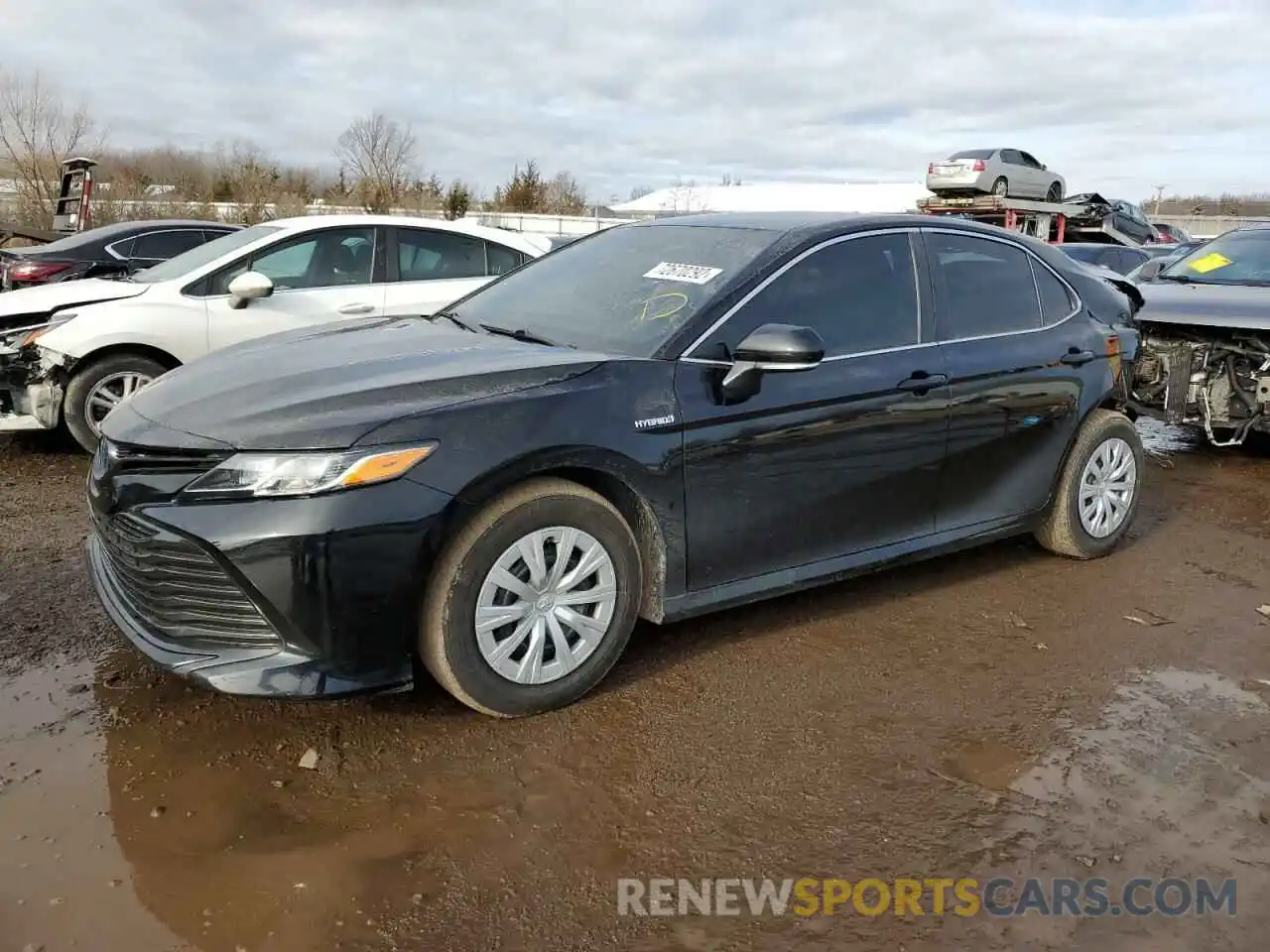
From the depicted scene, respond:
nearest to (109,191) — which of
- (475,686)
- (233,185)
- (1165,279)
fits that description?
(233,185)

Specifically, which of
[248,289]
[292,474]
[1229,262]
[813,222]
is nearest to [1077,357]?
[813,222]

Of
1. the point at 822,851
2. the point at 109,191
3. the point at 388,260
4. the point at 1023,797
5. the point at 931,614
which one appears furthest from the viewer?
the point at 109,191

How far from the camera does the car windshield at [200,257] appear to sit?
22.3ft

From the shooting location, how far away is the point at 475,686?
3.13 m

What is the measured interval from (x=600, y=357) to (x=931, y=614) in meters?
1.94

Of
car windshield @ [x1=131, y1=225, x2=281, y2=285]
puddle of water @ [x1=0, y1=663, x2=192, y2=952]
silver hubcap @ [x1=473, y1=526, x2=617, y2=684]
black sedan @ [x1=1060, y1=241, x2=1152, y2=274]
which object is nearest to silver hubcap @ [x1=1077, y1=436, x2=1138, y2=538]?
silver hubcap @ [x1=473, y1=526, x2=617, y2=684]

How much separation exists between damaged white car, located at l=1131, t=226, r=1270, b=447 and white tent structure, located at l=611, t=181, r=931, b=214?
33084mm

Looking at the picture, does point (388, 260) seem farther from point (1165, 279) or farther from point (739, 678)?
point (1165, 279)

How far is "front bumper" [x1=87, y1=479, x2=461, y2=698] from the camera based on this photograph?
9.24 feet

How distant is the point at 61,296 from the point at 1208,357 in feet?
25.2

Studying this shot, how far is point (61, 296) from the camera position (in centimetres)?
655

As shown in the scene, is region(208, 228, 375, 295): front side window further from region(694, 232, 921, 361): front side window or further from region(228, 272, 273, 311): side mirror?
region(694, 232, 921, 361): front side window

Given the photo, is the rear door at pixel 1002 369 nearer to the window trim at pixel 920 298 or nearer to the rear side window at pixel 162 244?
the window trim at pixel 920 298

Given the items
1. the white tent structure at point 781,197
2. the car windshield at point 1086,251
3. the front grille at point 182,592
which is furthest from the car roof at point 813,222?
the white tent structure at point 781,197
